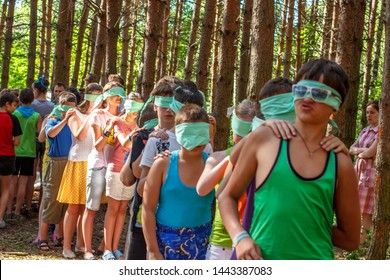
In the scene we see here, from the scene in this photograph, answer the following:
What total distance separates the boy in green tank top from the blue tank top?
4.54 feet

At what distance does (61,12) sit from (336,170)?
1206cm

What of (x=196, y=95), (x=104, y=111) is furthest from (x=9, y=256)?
(x=196, y=95)

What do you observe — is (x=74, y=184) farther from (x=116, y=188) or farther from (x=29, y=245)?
(x=29, y=245)

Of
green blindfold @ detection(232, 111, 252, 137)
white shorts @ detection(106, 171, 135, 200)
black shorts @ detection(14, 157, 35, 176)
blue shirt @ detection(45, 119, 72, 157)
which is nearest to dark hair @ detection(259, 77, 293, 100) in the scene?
green blindfold @ detection(232, 111, 252, 137)

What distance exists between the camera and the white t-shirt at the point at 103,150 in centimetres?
797

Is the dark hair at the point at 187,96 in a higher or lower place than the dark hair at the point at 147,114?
higher

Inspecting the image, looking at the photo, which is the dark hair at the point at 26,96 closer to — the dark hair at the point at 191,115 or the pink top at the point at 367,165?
the pink top at the point at 367,165

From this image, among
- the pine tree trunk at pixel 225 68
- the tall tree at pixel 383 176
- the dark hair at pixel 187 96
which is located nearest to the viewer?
the dark hair at pixel 187 96

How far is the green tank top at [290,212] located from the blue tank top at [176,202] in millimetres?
1562

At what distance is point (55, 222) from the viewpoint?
9023 millimetres

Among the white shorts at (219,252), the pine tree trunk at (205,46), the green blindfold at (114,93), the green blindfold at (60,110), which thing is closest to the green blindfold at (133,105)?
the green blindfold at (114,93)

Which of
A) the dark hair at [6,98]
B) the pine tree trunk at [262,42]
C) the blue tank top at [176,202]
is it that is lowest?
the blue tank top at [176,202]

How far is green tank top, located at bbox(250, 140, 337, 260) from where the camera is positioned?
9.52 ft

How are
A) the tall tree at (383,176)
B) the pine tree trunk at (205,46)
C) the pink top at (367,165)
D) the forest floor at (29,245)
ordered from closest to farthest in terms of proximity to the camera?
the tall tree at (383,176) → the forest floor at (29,245) → the pink top at (367,165) → the pine tree trunk at (205,46)
